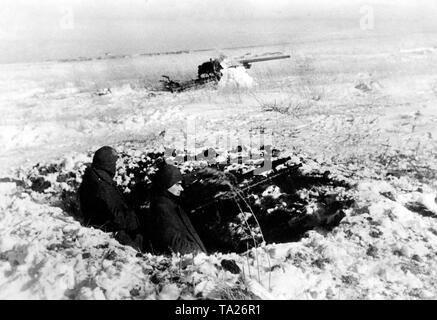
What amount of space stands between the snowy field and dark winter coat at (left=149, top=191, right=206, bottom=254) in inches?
24.7

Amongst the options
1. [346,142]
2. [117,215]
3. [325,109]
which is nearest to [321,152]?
[346,142]

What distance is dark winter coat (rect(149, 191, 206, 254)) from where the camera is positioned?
4270mm

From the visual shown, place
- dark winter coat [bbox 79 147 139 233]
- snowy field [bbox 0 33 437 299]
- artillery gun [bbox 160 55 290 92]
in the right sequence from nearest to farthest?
snowy field [bbox 0 33 437 299]
dark winter coat [bbox 79 147 139 233]
artillery gun [bbox 160 55 290 92]

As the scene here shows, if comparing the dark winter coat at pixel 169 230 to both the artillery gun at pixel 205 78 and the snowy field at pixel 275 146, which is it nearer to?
the snowy field at pixel 275 146

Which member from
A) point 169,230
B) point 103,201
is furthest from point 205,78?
point 169,230

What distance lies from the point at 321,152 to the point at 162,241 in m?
2.86

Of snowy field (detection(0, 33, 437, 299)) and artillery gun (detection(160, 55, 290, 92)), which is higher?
artillery gun (detection(160, 55, 290, 92))

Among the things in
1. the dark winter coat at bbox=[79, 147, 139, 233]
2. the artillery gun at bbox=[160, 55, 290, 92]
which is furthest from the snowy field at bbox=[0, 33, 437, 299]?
the artillery gun at bbox=[160, 55, 290, 92]

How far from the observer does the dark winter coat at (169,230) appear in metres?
4.27

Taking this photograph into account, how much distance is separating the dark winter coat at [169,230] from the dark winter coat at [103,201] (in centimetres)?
52

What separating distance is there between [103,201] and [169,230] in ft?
3.21

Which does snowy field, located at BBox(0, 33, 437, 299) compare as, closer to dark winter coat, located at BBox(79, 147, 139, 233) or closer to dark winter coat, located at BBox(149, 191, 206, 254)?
dark winter coat, located at BBox(79, 147, 139, 233)

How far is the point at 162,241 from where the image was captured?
434 cm
